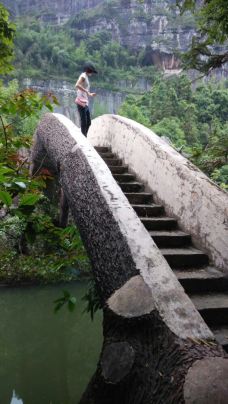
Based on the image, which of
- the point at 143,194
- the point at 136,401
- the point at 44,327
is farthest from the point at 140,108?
the point at 136,401

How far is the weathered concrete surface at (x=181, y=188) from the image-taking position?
3.50m

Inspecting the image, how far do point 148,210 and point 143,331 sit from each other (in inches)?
81.3

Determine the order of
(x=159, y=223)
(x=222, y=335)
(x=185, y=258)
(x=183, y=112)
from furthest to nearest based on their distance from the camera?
(x=183, y=112) → (x=159, y=223) → (x=185, y=258) → (x=222, y=335)

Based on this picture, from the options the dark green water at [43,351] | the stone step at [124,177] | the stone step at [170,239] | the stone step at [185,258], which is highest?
the stone step at [124,177]

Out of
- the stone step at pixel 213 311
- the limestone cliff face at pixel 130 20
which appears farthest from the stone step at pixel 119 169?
the limestone cliff face at pixel 130 20

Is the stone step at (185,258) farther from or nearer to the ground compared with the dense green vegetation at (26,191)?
nearer to the ground

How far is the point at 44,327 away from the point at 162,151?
14.9 ft

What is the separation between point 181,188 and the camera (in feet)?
13.6

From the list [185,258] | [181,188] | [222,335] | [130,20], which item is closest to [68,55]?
[130,20]

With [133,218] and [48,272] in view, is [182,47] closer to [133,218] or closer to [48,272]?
[48,272]

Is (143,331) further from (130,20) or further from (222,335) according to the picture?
(130,20)

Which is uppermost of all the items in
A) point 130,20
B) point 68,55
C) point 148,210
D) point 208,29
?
point 130,20

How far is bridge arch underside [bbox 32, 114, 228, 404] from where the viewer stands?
2008mm

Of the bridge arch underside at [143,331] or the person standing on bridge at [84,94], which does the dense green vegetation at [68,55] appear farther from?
the bridge arch underside at [143,331]
